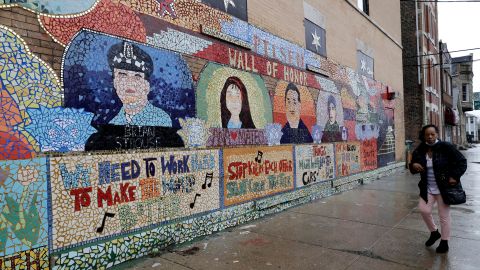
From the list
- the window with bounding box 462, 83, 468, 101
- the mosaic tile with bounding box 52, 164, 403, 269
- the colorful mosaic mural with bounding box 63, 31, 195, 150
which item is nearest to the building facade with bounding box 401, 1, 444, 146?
the mosaic tile with bounding box 52, 164, 403, 269

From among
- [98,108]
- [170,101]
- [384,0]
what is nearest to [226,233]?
[170,101]

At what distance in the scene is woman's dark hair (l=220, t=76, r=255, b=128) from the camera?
5.49 meters

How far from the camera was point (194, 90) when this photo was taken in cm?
496

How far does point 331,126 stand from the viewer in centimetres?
884

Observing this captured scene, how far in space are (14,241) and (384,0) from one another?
14946mm

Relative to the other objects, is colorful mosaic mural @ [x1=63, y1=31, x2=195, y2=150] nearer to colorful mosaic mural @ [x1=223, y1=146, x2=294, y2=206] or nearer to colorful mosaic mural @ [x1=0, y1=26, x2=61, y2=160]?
colorful mosaic mural @ [x1=0, y1=26, x2=61, y2=160]

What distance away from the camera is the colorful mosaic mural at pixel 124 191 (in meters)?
3.35

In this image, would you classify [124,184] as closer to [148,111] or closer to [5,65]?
[148,111]

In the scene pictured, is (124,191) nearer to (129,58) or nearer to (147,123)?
(147,123)

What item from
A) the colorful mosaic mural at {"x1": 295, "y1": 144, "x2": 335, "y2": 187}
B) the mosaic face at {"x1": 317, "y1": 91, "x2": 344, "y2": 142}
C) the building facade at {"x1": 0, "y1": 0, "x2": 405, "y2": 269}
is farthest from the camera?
the mosaic face at {"x1": 317, "y1": 91, "x2": 344, "y2": 142}

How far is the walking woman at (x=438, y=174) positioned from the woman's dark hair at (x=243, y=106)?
2813 mm

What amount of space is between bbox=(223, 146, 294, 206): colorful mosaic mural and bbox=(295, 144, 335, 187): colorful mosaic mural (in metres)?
0.36

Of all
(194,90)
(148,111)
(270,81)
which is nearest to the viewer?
(148,111)

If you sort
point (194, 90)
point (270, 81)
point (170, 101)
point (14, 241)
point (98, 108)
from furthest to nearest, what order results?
point (270, 81)
point (194, 90)
point (170, 101)
point (98, 108)
point (14, 241)
